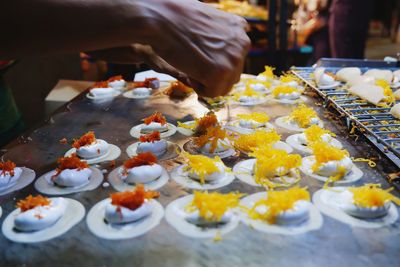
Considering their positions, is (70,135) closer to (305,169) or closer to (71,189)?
(71,189)

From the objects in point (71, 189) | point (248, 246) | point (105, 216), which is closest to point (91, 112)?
point (71, 189)

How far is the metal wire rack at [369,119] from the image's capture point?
1858 mm

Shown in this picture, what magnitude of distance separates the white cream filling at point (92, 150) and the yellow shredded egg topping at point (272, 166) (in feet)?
2.55

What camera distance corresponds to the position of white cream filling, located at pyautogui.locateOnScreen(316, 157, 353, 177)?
5.74 feet

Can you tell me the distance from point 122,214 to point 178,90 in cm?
162

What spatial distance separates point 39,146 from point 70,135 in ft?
0.68

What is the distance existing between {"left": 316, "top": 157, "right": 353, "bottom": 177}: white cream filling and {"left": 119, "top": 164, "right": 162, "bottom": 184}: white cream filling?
72 cm

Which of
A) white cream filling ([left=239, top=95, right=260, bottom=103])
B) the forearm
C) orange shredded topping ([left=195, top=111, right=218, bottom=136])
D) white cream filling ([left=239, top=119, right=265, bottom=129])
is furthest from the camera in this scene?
white cream filling ([left=239, top=95, right=260, bottom=103])

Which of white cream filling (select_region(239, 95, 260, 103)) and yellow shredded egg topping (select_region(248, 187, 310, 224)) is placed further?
white cream filling (select_region(239, 95, 260, 103))

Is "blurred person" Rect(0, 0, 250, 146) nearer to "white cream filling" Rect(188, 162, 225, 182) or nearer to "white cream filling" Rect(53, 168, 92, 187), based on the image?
"white cream filling" Rect(188, 162, 225, 182)

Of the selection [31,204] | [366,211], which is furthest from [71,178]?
[366,211]

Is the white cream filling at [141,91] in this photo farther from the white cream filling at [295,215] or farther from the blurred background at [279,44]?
the white cream filling at [295,215]

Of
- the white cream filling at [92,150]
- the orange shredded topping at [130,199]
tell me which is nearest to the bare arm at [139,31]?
the orange shredded topping at [130,199]

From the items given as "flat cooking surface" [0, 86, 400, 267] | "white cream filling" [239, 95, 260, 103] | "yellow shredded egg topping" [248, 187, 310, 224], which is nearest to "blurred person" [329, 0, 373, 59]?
"white cream filling" [239, 95, 260, 103]
